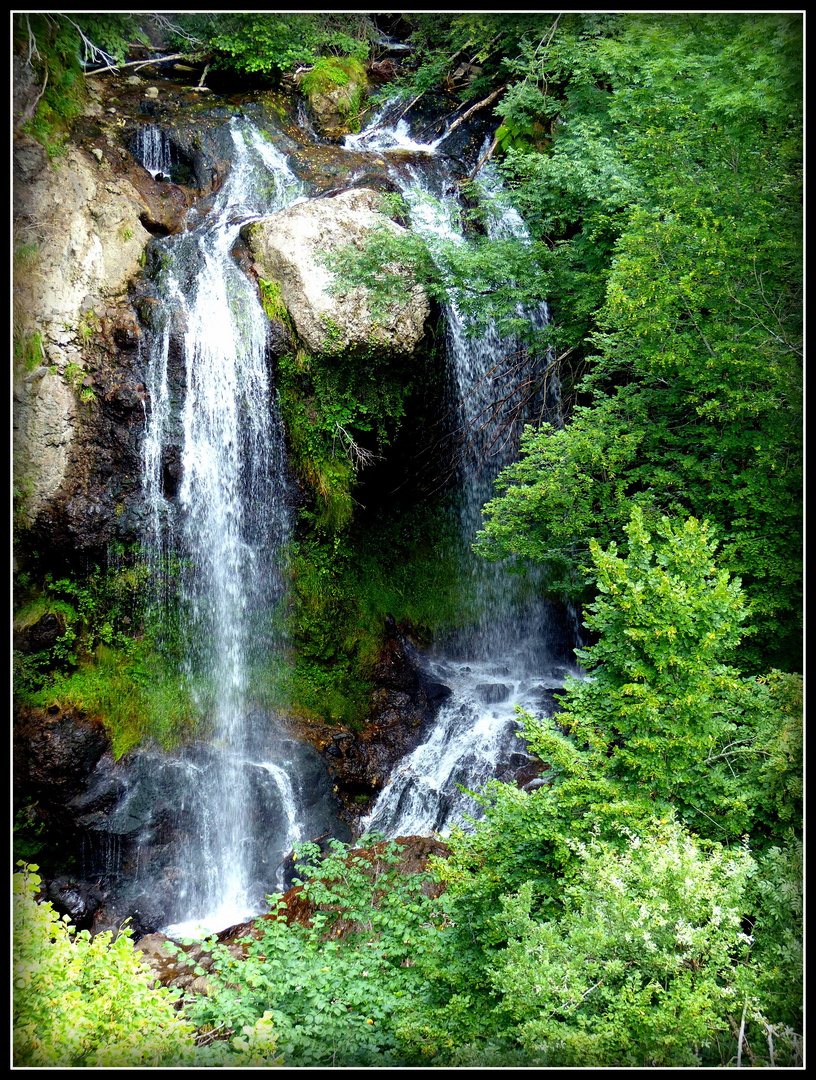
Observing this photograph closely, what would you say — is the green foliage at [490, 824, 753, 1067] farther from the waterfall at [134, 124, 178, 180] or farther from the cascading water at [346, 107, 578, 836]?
the waterfall at [134, 124, 178, 180]

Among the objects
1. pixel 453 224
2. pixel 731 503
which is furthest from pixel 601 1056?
pixel 453 224

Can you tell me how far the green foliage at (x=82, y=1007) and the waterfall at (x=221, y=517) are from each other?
4.20m

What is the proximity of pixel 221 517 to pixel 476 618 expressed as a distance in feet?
14.8

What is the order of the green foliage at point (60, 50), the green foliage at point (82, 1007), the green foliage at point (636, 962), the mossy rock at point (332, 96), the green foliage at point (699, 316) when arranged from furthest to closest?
the mossy rock at point (332, 96), the green foliage at point (699, 316), the green foliage at point (60, 50), the green foliage at point (82, 1007), the green foliage at point (636, 962)

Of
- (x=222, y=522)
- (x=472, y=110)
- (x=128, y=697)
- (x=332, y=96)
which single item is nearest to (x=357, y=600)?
(x=222, y=522)

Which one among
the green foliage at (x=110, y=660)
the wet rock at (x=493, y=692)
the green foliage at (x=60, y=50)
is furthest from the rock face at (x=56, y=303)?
the wet rock at (x=493, y=692)

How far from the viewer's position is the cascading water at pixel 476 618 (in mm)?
8664

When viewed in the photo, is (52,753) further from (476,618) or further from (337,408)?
(476,618)

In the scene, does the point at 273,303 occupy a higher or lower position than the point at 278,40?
lower

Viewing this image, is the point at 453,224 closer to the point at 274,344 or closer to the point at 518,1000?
the point at 274,344

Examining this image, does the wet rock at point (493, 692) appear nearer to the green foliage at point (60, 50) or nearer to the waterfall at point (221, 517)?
the waterfall at point (221, 517)

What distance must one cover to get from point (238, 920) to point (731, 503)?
259 inches

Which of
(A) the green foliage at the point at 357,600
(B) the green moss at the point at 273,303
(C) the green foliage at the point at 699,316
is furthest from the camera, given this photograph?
(A) the green foliage at the point at 357,600

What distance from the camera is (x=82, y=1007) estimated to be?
3686mm
